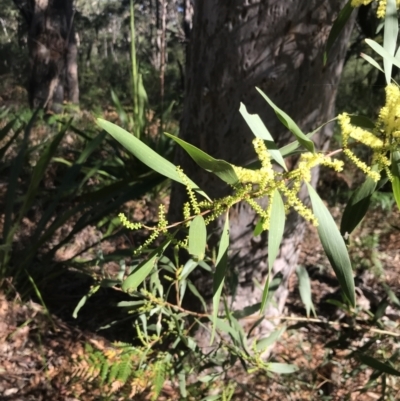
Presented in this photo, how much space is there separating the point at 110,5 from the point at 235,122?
20150 mm

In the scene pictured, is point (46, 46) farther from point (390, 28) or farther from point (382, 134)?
point (382, 134)

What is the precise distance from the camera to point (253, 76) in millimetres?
1271

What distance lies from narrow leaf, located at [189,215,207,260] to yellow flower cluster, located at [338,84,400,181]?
0.19 m

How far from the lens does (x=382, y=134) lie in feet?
1.86

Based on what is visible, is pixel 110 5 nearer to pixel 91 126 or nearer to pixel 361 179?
pixel 91 126

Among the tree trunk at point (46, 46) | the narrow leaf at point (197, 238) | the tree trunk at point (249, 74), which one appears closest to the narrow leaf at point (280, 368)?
the tree trunk at point (249, 74)

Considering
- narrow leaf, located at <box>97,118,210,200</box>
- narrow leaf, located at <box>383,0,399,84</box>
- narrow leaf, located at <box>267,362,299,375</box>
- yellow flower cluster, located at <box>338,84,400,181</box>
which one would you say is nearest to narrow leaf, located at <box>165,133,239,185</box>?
narrow leaf, located at <box>97,118,210,200</box>

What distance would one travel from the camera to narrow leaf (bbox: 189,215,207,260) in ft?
1.61

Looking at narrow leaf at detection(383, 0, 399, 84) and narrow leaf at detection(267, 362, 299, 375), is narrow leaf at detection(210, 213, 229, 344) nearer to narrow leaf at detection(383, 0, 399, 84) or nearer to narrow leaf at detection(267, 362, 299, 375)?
narrow leaf at detection(383, 0, 399, 84)

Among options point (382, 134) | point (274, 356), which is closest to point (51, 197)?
point (274, 356)

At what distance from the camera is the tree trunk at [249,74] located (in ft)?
3.91

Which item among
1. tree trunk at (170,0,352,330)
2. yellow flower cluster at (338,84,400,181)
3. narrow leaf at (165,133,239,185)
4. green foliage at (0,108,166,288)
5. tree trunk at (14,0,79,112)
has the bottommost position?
green foliage at (0,108,166,288)

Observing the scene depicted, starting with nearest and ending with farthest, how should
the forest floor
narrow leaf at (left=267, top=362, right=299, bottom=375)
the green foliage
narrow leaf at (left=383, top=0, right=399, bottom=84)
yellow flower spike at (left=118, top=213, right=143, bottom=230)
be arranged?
yellow flower spike at (left=118, top=213, right=143, bottom=230) → narrow leaf at (left=383, top=0, right=399, bottom=84) → narrow leaf at (left=267, top=362, right=299, bottom=375) → the forest floor → the green foliage

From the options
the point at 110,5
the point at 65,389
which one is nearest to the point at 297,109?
the point at 65,389
